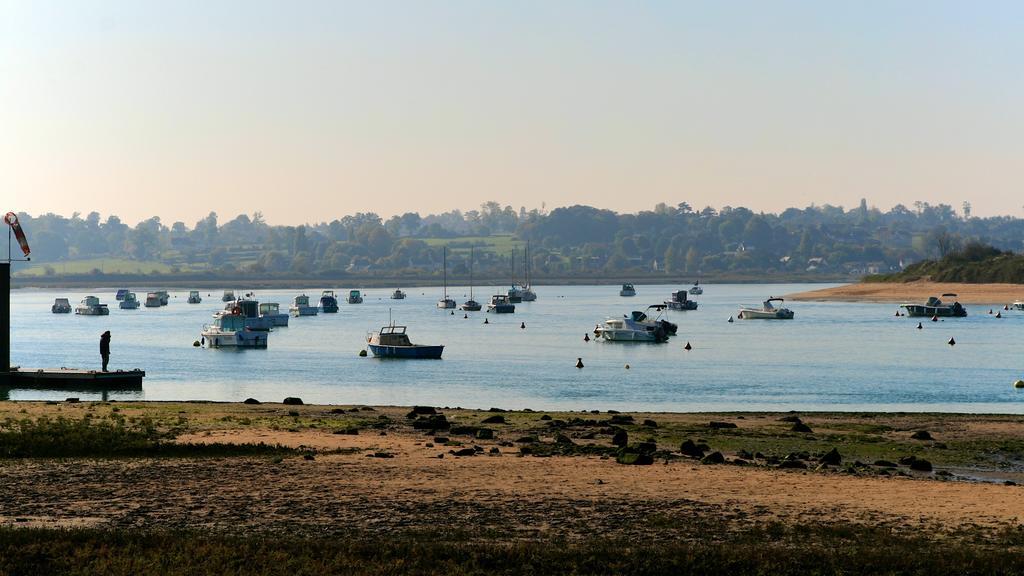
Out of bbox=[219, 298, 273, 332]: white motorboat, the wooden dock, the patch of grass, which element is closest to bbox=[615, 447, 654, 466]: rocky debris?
the patch of grass

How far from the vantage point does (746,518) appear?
23.3 metres

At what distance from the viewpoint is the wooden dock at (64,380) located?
62.4 metres

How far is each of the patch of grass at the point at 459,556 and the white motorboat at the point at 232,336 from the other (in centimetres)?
8789

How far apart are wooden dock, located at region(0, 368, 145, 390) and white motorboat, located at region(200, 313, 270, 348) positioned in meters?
43.3

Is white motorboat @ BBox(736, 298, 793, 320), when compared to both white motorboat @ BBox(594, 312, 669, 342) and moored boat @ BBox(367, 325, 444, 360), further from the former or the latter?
moored boat @ BBox(367, 325, 444, 360)

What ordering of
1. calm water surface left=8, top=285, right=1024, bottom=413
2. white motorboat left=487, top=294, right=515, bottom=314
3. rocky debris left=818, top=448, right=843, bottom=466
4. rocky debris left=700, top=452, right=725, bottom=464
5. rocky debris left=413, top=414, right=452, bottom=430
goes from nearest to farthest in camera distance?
rocky debris left=700, top=452, right=725, bottom=464
rocky debris left=818, top=448, right=843, bottom=466
rocky debris left=413, top=414, right=452, bottom=430
calm water surface left=8, top=285, right=1024, bottom=413
white motorboat left=487, top=294, right=515, bottom=314

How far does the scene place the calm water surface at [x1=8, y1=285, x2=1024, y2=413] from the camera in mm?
61844

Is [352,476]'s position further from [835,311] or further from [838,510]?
[835,311]

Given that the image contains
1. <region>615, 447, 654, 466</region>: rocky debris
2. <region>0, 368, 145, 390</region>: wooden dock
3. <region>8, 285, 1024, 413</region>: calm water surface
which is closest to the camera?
<region>615, 447, 654, 466</region>: rocky debris

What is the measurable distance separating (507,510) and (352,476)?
5.02 metres

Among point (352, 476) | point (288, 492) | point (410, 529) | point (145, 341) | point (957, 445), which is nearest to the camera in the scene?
point (410, 529)

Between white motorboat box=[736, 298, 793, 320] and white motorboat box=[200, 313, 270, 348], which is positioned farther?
white motorboat box=[736, 298, 793, 320]

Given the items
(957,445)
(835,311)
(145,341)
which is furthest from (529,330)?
(957,445)

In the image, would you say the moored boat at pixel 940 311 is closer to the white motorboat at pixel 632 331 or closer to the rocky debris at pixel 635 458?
the white motorboat at pixel 632 331
